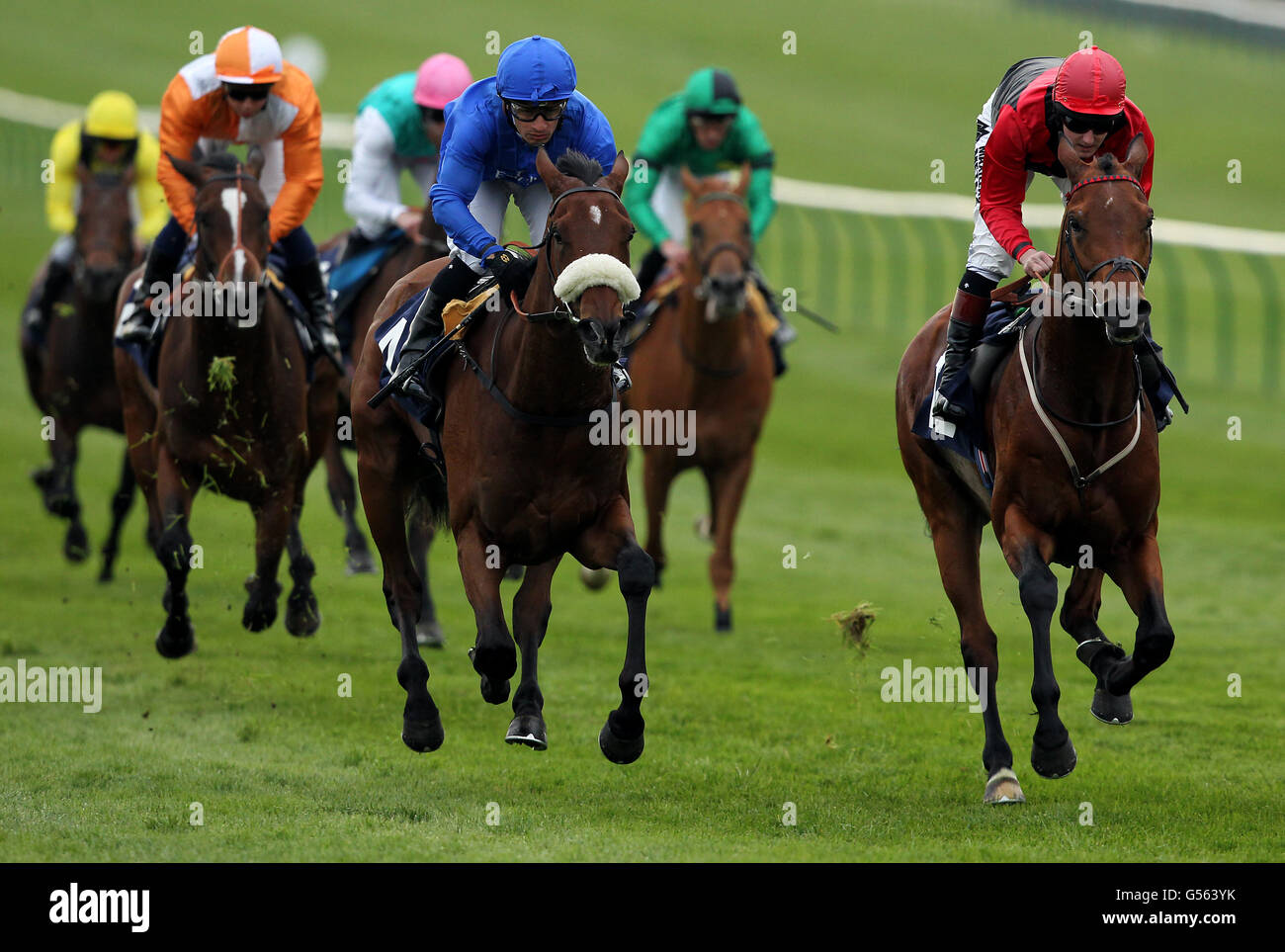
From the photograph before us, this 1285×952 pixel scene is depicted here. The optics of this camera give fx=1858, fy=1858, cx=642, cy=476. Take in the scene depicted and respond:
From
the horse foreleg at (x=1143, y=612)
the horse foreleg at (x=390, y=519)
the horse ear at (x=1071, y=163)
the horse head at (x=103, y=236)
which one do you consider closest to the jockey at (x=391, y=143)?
the horse head at (x=103, y=236)

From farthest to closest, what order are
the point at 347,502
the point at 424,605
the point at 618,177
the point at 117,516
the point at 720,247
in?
the point at 117,516 → the point at 347,502 → the point at 720,247 → the point at 424,605 → the point at 618,177

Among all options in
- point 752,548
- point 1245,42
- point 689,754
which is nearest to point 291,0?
point 1245,42

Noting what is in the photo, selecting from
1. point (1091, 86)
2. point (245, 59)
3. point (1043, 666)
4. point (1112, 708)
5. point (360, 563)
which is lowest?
point (1112, 708)

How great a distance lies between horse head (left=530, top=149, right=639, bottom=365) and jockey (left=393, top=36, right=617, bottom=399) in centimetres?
29

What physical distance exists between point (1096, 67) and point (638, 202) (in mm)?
5718

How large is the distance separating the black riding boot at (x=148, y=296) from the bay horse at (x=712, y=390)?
10.7ft

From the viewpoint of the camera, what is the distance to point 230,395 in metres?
8.60

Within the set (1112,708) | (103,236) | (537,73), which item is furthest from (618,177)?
(103,236)

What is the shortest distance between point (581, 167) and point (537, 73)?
0.63 m

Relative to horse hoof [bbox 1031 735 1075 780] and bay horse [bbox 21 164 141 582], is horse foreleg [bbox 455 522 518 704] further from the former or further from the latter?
bay horse [bbox 21 164 141 582]

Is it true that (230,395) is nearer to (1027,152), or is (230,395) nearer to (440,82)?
(440,82)

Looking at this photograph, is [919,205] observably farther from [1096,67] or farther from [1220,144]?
[1096,67]

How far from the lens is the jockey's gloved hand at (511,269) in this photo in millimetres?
6656
